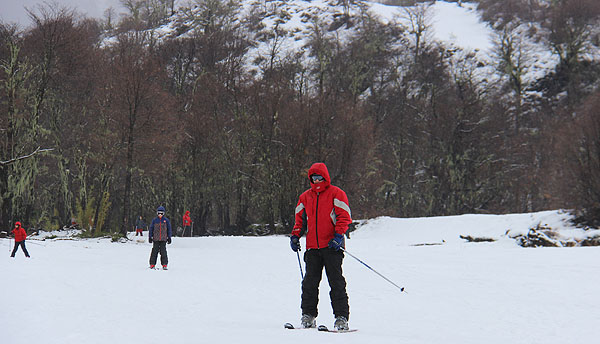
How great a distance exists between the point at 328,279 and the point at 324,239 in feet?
1.57

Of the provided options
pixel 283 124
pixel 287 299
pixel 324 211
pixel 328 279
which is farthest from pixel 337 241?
pixel 283 124

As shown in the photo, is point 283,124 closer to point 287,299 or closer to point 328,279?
point 287,299

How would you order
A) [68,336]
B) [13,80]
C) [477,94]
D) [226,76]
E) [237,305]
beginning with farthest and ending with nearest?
[477,94] → [226,76] → [13,80] → [237,305] → [68,336]

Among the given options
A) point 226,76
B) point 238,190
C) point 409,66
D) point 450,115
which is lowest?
point 238,190

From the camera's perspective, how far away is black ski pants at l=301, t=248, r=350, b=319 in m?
5.88

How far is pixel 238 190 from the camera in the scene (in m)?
38.2

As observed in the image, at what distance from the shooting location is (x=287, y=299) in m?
9.20

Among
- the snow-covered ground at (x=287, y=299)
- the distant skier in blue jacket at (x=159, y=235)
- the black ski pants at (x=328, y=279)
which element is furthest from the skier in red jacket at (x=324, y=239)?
the distant skier in blue jacket at (x=159, y=235)

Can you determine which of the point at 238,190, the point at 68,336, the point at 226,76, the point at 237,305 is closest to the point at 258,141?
the point at 238,190

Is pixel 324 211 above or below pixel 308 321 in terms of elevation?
above

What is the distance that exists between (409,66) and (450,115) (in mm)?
12496

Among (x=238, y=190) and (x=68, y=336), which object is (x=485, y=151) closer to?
(x=238, y=190)

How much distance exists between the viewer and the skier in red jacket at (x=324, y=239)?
5.88 m

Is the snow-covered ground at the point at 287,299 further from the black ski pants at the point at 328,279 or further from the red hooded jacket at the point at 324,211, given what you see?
the red hooded jacket at the point at 324,211
